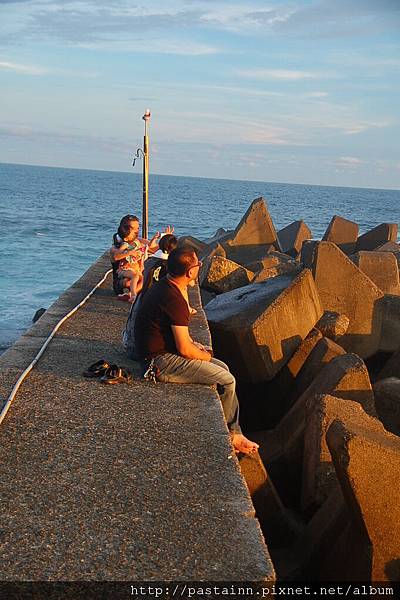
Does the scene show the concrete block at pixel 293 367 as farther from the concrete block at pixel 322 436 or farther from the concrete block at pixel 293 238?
the concrete block at pixel 293 238

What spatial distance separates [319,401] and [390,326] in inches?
147

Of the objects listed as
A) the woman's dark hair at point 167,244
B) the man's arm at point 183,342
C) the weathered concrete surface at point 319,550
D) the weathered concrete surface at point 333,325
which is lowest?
the weathered concrete surface at point 319,550

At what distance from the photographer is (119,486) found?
132 inches

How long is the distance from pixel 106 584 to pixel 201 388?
230cm

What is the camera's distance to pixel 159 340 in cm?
500

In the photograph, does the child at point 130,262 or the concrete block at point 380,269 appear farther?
the concrete block at point 380,269

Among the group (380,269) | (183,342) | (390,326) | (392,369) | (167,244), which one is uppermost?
(167,244)

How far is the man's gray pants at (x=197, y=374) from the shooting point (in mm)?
4914

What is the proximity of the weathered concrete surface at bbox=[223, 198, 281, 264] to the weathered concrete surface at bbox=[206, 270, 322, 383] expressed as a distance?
4.96 meters

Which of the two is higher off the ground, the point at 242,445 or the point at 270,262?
the point at 270,262

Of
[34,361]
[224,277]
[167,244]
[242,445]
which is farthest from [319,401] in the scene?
[224,277]

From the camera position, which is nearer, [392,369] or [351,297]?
[392,369]

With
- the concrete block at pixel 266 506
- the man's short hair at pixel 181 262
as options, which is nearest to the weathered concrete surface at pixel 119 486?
the concrete block at pixel 266 506

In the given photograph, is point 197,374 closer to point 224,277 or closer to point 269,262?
point 224,277
